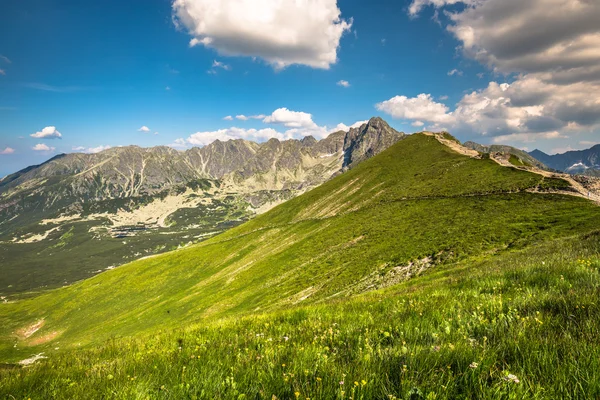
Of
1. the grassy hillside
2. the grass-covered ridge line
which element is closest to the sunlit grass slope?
the grassy hillside

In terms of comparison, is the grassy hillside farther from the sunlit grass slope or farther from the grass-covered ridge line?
the sunlit grass slope

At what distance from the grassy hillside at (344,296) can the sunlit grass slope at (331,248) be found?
0.48 metres

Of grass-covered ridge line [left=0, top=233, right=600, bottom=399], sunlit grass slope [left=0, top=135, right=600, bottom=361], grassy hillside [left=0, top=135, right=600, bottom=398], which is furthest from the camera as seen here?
sunlit grass slope [left=0, top=135, right=600, bottom=361]

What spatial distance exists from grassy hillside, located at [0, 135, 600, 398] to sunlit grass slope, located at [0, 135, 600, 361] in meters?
0.48

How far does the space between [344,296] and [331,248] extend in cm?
3958

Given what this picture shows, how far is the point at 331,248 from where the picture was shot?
6575 cm

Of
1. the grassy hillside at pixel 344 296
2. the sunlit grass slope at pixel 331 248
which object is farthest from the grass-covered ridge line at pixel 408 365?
the sunlit grass slope at pixel 331 248

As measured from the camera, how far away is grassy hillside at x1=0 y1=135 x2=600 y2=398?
3400 mm

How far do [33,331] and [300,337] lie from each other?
5487 inches

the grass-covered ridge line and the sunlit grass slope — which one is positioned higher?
the grass-covered ridge line

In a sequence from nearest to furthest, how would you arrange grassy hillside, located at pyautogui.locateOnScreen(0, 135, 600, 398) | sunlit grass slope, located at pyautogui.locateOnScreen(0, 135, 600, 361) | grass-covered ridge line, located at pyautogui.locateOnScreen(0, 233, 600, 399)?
grass-covered ridge line, located at pyautogui.locateOnScreen(0, 233, 600, 399)
grassy hillside, located at pyautogui.locateOnScreen(0, 135, 600, 398)
sunlit grass slope, located at pyautogui.locateOnScreen(0, 135, 600, 361)

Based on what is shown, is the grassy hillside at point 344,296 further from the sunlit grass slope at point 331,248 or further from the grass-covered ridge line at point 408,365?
the sunlit grass slope at point 331,248

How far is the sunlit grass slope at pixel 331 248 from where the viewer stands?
39.8 m

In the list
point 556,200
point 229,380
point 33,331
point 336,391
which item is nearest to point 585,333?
point 336,391
